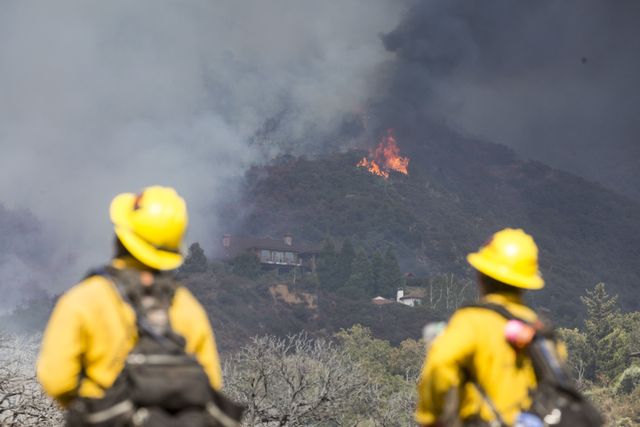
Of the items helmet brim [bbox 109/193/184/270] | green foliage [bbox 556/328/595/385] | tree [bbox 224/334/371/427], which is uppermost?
helmet brim [bbox 109/193/184/270]

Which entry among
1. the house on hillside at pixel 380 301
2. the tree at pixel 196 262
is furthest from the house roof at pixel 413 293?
the tree at pixel 196 262

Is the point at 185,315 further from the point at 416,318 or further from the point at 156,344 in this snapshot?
the point at 416,318

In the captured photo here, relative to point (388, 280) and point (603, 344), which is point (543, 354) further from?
point (388, 280)

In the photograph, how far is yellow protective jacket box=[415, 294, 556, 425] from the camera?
4508 mm

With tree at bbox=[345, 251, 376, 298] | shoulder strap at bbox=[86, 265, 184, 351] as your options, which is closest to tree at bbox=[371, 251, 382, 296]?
tree at bbox=[345, 251, 376, 298]

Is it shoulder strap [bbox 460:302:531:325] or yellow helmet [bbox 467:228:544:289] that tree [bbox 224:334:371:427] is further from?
shoulder strap [bbox 460:302:531:325]

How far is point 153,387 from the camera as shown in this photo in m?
3.80

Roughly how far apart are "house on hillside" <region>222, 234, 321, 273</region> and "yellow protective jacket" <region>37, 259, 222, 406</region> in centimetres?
17966

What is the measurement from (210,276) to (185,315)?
158 m

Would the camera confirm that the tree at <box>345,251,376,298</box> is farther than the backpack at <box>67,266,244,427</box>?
Yes

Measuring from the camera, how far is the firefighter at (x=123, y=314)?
3938mm

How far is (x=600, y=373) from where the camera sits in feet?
296

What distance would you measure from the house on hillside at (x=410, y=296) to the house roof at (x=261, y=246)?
28685 millimetres

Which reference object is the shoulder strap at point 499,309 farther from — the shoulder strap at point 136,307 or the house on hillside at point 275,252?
the house on hillside at point 275,252
